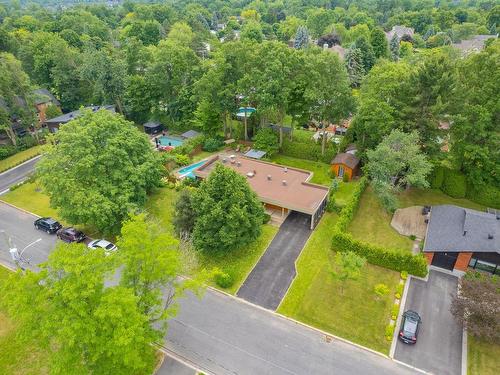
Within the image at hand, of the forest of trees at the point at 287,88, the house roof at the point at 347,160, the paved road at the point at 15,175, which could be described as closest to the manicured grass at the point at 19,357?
the paved road at the point at 15,175

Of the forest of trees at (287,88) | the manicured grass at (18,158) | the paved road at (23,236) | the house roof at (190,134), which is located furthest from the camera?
the house roof at (190,134)

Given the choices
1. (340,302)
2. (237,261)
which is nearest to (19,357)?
(237,261)

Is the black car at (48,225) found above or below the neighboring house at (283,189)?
below

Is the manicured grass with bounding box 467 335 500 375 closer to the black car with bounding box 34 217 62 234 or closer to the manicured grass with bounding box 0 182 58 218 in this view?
the black car with bounding box 34 217 62 234

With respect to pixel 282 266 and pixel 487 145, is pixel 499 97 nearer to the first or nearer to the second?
pixel 487 145

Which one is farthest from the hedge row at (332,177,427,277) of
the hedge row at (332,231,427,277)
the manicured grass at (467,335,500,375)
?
the manicured grass at (467,335,500,375)

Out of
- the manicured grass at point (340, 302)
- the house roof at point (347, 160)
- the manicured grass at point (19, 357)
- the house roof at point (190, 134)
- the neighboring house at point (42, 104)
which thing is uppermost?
the neighboring house at point (42, 104)

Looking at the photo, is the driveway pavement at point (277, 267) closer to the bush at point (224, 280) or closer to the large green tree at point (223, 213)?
the bush at point (224, 280)

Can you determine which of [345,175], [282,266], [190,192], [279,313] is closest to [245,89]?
[345,175]
